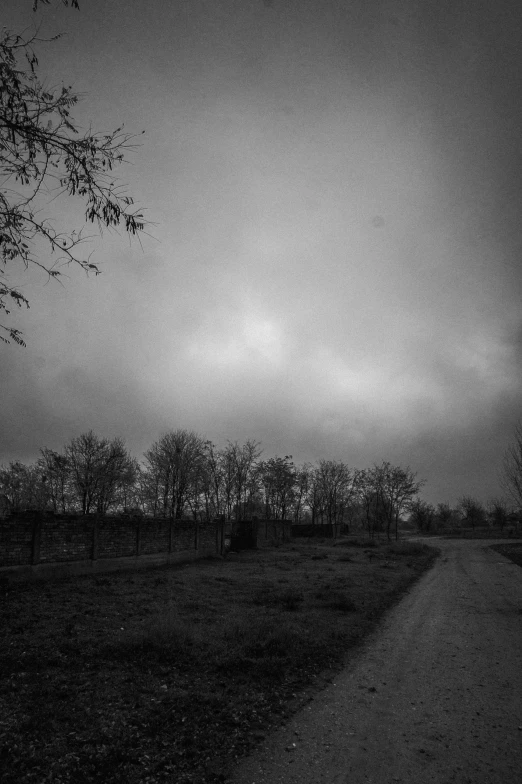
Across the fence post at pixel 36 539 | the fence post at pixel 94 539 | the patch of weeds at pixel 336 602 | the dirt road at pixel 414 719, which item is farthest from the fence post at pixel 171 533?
the dirt road at pixel 414 719

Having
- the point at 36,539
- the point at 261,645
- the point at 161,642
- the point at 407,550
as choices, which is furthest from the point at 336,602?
the point at 407,550

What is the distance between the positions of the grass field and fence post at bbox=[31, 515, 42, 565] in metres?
1.00

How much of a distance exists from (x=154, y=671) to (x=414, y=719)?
153 inches

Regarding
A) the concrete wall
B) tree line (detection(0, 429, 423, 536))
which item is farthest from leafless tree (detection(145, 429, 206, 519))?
the concrete wall

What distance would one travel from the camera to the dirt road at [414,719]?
4098 mm

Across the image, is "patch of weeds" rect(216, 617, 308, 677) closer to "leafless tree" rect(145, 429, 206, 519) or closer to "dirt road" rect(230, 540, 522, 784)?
"dirt road" rect(230, 540, 522, 784)

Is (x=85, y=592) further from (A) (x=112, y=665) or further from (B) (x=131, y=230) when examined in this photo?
(B) (x=131, y=230)

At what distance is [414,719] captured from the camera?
514 centimetres

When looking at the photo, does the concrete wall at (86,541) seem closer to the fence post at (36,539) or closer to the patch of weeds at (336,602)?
the fence post at (36,539)

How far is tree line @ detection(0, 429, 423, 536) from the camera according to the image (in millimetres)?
47250

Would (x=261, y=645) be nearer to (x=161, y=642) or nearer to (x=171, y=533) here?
(x=161, y=642)

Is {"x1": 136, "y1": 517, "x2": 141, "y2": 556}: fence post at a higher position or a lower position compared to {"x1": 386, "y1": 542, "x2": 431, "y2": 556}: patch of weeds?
higher

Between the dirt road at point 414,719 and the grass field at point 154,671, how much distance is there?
42 cm

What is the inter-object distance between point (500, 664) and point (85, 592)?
35.8 feet
